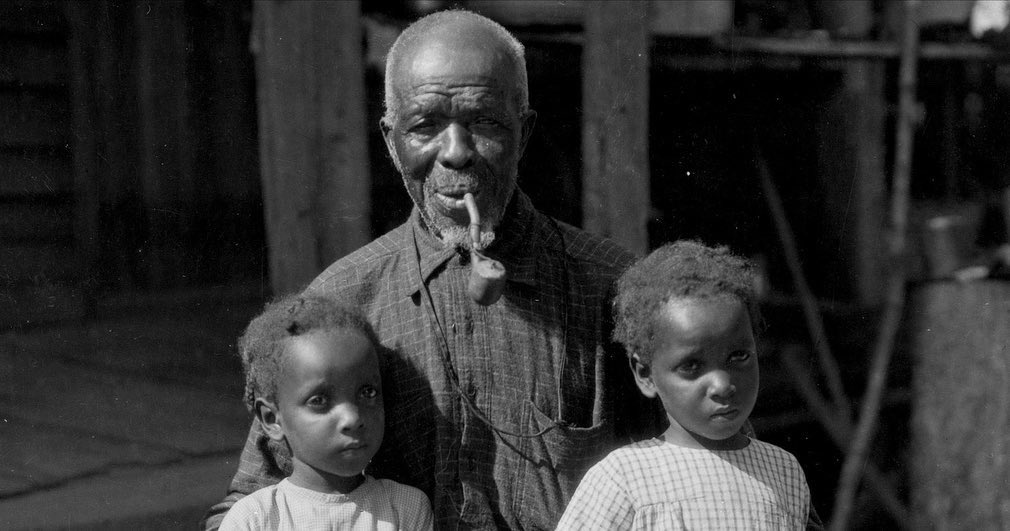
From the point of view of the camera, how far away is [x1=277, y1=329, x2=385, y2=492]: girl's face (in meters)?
2.18

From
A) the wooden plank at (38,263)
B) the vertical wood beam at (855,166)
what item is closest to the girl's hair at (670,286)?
the wooden plank at (38,263)

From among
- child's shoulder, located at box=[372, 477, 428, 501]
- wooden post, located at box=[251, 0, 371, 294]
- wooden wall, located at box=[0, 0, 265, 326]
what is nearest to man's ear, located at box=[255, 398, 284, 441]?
child's shoulder, located at box=[372, 477, 428, 501]

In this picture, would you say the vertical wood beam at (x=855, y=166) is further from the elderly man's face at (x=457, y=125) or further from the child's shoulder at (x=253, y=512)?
the child's shoulder at (x=253, y=512)

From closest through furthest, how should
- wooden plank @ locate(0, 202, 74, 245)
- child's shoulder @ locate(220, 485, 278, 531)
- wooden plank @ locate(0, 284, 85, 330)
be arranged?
child's shoulder @ locate(220, 485, 278, 531) → wooden plank @ locate(0, 284, 85, 330) → wooden plank @ locate(0, 202, 74, 245)

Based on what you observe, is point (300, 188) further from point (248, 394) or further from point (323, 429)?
point (323, 429)

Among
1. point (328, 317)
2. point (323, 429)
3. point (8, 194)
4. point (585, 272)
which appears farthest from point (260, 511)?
point (8, 194)

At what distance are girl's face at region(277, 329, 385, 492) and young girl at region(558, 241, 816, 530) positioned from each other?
42 centimetres

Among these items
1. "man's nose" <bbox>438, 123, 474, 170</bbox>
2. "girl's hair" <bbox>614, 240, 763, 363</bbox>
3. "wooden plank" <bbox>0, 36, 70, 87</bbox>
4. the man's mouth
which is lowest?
"girl's hair" <bbox>614, 240, 763, 363</bbox>

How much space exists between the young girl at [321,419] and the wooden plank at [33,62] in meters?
2.59

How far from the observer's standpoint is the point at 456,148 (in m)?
2.26

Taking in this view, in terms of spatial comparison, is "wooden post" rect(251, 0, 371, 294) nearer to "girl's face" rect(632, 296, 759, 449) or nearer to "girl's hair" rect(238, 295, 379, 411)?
"girl's hair" rect(238, 295, 379, 411)

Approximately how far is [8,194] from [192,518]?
145cm

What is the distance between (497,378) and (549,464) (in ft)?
0.69

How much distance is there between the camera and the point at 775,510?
2229 mm
